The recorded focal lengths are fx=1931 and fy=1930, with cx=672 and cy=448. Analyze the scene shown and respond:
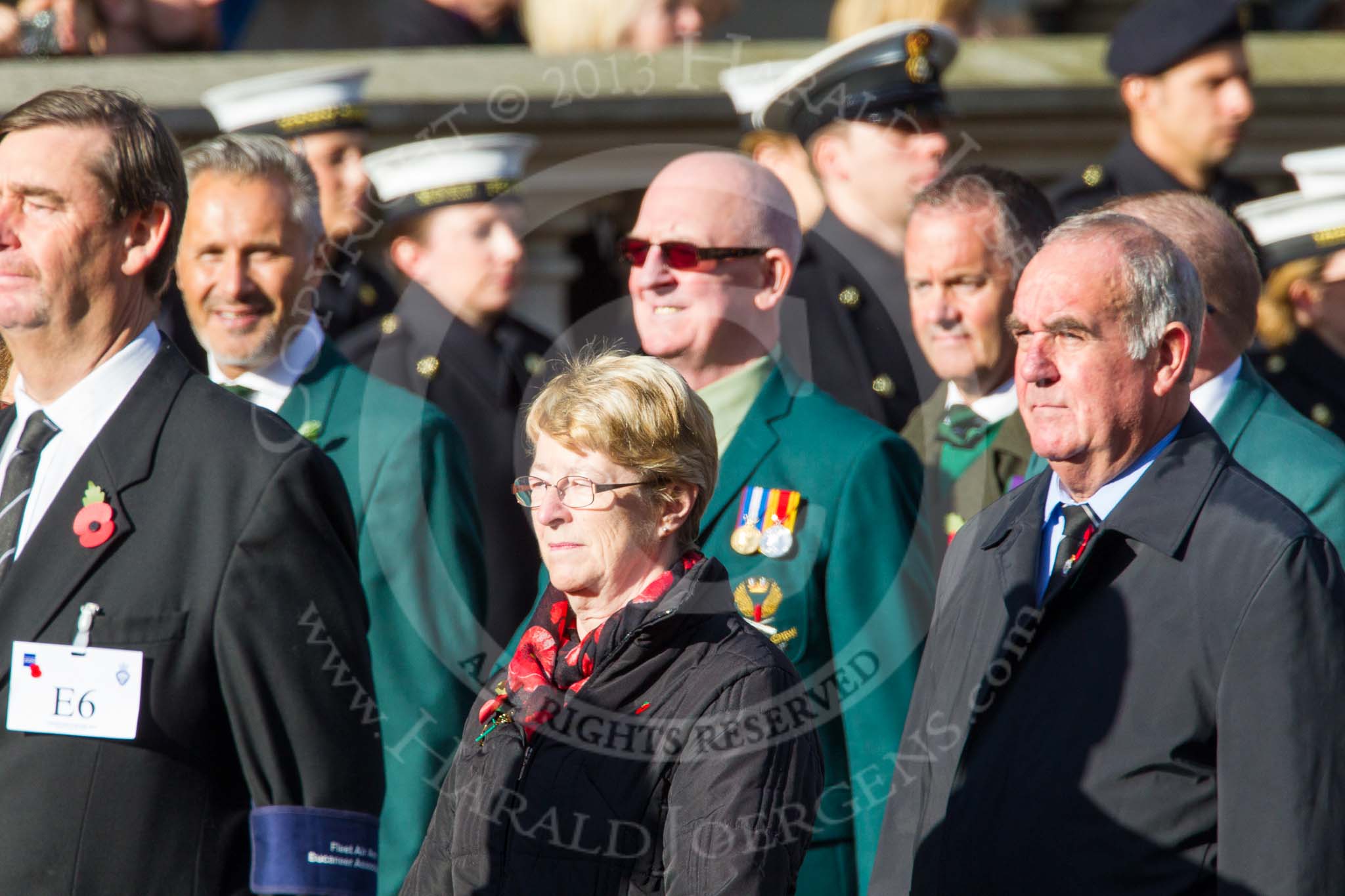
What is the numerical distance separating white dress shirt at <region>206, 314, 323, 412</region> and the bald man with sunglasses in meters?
0.88

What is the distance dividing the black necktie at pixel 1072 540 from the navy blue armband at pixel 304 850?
1.29m

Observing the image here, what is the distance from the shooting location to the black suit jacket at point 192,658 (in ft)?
10.1

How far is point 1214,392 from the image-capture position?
414cm

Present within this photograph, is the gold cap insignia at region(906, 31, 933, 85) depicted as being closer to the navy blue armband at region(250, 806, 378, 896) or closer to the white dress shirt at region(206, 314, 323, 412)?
the white dress shirt at region(206, 314, 323, 412)

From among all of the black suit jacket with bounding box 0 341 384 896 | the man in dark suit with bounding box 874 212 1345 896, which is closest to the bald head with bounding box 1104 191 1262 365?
the man in dark suit with bounding box 874 212 1345 896

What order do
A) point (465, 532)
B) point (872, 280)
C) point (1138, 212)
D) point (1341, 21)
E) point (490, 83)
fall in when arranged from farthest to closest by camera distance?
1. point (1341, 21)
2. point (490, 83)
3. point (872, 280)
4. point (465, 532)
5. point (1138, 212)

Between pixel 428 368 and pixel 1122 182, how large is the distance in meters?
2.13

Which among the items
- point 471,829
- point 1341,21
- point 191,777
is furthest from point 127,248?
point 1341,21

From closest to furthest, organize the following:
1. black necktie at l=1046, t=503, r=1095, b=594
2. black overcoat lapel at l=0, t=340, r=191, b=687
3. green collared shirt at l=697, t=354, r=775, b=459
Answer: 1. black overcoat lapel at l=0, t=340, r=191, b=687
2. black necktie at l=1046, t=503, r=1095, b=594
3. green collared shirt at l=697, t=354, r=775, b=459

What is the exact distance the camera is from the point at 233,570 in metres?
3.15

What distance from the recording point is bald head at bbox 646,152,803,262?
14.6 feet

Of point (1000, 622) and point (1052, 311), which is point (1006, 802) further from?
point (1052, 311)

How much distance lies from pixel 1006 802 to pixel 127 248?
1.80 metres

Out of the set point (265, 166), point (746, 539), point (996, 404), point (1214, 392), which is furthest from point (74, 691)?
point (996, 404)
